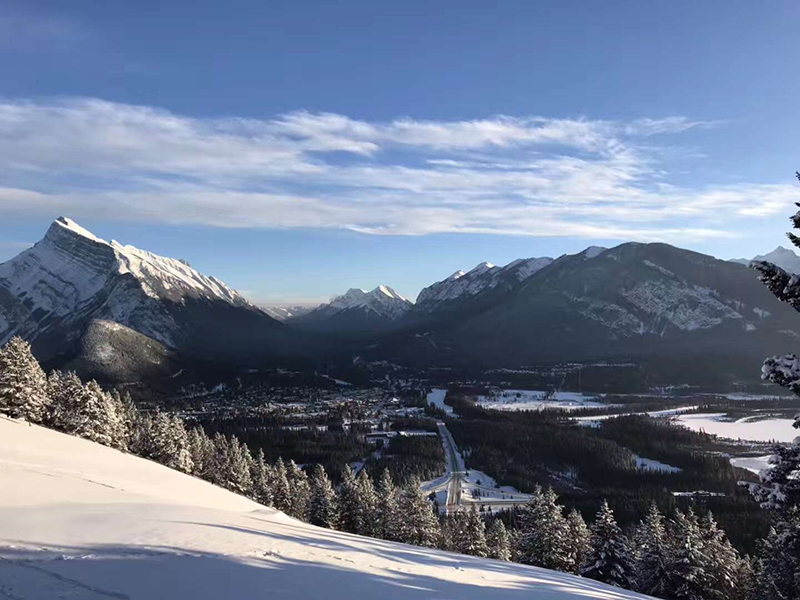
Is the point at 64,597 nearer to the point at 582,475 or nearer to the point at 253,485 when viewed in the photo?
the point at 253,485

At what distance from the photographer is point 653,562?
118 ft

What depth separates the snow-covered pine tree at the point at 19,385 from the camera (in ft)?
163

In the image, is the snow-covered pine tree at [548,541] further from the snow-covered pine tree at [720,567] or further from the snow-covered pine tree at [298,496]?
the snow-covered pine tree at [298,496]

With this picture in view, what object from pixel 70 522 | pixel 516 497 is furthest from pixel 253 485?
pixel 516 497

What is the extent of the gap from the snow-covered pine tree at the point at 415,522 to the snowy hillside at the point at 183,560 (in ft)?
84.8

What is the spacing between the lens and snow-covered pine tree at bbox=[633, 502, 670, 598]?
115 feet

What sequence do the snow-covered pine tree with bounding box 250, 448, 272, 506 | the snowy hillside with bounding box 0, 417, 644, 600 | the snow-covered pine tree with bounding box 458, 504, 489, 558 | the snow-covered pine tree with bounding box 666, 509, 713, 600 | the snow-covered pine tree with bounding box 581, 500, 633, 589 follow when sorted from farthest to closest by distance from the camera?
1. the snow-covered pine tree with bounding box 250, 448, 272, 506
2. the snow-covered pine tree with bounding box 458, 504, 489, 558
3. the snow-covered pine tree with bounding box 581, 500, 633, 589
4. the snow-covered pine tree with bounding box 666, 509, 713, 600
5. the snowy hillside with bounding box 0, 417, 644, 600

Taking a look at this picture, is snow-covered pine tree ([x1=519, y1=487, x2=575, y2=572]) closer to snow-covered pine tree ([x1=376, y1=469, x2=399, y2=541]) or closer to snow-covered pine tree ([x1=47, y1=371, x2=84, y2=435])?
snow-covered pine tree ([x1=376, y1=469, x2=399, y2=541])

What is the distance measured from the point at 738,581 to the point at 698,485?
9661cm

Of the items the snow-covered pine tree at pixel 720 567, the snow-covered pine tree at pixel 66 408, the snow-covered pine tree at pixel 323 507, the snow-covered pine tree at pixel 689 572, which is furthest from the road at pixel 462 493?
the snow-covered pine tree at pixel 66 408

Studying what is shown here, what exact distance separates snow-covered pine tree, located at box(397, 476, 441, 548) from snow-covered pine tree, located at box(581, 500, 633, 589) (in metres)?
14.9

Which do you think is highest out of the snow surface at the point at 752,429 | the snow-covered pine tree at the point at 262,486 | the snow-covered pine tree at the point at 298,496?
the snow-covered pine tree at the point at 262,486

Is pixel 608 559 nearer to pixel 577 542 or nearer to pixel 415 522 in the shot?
pixel 577 542

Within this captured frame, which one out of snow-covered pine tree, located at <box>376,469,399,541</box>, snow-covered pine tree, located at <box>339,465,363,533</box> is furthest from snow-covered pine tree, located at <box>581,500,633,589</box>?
snow-covered pine tree, located at <box>339,465,363,533</box>
